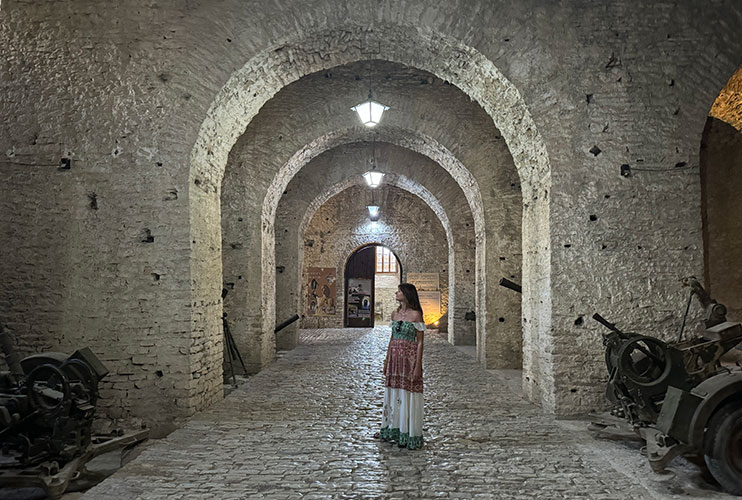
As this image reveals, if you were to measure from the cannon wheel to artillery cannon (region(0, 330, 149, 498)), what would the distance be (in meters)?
4.77

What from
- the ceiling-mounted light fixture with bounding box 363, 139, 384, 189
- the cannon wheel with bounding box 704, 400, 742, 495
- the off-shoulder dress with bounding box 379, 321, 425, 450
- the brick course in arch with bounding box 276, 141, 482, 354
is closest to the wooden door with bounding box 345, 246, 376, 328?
the brick course in arch with bounding box 276, 141, 482, 354

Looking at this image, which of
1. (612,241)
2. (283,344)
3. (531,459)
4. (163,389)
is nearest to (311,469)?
(531,459)

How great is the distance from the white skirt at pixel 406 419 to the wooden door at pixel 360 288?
43.2 feet

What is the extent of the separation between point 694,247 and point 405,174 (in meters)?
7.70

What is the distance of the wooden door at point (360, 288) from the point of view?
18156 mm

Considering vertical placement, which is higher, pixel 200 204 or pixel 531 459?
pixel 200 204

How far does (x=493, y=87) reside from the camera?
650cm

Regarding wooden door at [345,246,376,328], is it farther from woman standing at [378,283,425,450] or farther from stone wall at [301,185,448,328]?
woman standing at [378,283,425,450]

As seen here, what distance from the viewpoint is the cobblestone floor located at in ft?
12.8

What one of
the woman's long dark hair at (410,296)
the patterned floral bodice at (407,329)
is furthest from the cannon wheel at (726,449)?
the woman's long dark hair at (410,296)

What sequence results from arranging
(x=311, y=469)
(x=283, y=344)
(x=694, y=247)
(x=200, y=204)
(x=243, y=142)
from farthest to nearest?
(x=283, y=344)
(x=243, y=142)
(x=200, y=204)
(x=694, y=247)
(x=311, y=469)

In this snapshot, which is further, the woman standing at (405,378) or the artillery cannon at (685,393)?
the woman standing at (405,378)

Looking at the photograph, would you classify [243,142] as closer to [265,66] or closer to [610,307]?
[265,66]

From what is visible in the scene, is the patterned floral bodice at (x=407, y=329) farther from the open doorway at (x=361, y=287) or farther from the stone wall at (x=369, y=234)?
the open doorway at (x=361, y=287)
